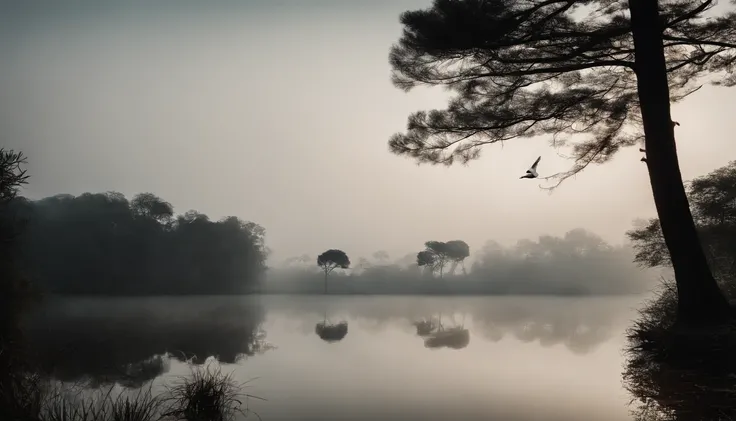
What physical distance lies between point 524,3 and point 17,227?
334 inches

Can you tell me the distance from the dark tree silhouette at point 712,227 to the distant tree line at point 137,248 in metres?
38.4

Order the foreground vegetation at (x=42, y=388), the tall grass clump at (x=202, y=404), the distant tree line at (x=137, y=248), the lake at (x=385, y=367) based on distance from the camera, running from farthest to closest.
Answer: the distant tree line at (x=137, y=248)
the lake at (x=385, y=367)
the tall grass clump at (x=202, y=404)
the foreground vegetation at (x=42, y=388)

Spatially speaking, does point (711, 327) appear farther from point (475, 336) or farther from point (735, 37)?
point (475, 336)

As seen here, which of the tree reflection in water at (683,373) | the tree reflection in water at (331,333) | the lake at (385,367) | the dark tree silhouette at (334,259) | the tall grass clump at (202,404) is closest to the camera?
the tree reflection in water at (683,373)

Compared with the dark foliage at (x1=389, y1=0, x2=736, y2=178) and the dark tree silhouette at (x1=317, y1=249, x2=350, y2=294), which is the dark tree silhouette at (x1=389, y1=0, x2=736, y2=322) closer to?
the dark foliage at (x1=389, y1=0, x2=736, y2=178)

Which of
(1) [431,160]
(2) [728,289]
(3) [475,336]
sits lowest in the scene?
(3) [475,336]

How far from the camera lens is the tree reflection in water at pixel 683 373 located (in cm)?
482

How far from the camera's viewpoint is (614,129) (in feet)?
36.1

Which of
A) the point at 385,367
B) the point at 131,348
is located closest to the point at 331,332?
the point at 131,348

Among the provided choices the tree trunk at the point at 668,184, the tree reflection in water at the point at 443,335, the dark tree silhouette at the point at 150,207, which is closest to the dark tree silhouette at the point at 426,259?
the dark tree silhouette at the point at 150,207

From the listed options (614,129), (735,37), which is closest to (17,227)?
(614,129)

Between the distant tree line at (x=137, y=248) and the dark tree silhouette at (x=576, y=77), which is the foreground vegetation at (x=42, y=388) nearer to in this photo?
the dark tree silhouette at (x=576, y=77)

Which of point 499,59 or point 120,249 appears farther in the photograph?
point 120,249

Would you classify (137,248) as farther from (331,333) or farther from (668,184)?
(668,184)
